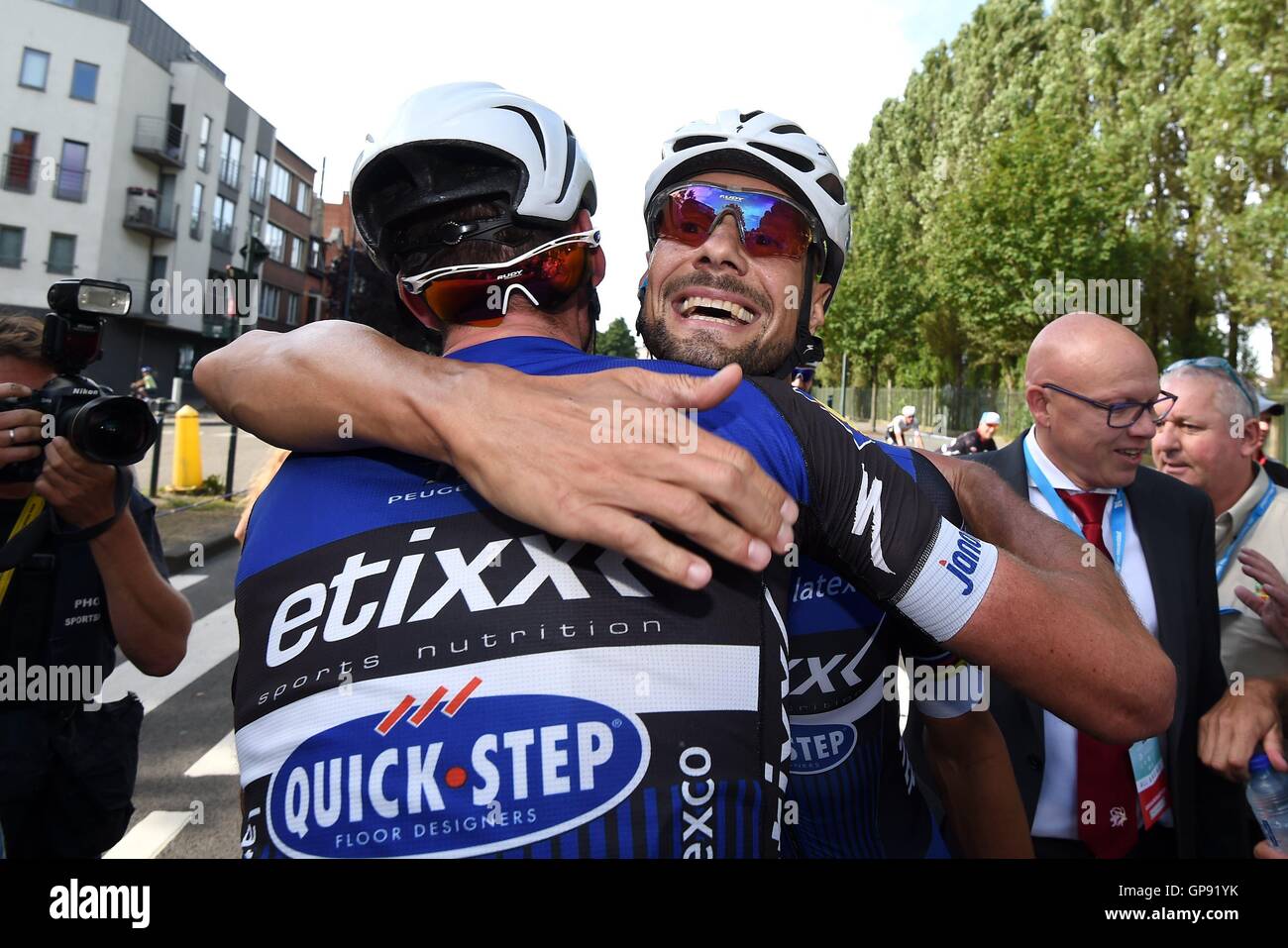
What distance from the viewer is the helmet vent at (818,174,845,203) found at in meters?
2.78

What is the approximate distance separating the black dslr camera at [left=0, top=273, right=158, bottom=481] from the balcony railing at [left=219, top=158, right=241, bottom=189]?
181ft

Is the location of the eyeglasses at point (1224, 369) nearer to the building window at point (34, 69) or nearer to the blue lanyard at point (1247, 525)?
the blue lanyard at point (1247, 525)

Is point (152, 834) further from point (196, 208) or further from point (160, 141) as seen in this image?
point (196, 208)

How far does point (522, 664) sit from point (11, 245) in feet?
159

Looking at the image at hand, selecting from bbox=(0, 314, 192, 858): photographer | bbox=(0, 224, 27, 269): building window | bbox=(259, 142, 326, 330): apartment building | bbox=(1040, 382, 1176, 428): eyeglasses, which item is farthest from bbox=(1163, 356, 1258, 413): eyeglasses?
bbox=(259, 142, 326, 330): apartment building

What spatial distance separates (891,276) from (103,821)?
147ft

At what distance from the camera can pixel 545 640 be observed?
124 cm

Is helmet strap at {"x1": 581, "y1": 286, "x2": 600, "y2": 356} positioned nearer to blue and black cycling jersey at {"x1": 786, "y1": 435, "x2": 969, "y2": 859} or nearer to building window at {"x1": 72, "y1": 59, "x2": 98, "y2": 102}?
blue and black cycling jersey at {"x1": 786, "y1": 435, "x2": 969, "y2": 859}

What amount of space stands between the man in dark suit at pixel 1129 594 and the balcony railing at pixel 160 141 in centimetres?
5085

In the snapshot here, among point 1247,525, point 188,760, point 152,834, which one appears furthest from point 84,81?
point 1247,525

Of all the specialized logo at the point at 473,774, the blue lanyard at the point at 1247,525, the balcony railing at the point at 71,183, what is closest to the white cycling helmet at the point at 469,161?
the specialized logo at the point at 473,774

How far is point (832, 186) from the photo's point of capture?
9.35 ft
